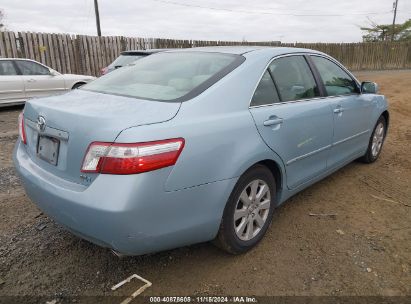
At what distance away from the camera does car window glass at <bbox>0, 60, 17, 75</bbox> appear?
917 centimetres

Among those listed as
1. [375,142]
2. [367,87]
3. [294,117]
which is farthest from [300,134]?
[375,142]

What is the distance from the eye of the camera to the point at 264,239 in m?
3.09

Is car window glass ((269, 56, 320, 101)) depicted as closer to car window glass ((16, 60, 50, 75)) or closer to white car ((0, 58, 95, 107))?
white car ((0, 58, 95, 107))

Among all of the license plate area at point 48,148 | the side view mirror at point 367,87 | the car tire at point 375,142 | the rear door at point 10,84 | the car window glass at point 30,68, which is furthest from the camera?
the car window glass at point 30,68

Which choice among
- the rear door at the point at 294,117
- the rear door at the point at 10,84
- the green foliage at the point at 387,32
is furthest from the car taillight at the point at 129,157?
the green foliage at the point at 387,32

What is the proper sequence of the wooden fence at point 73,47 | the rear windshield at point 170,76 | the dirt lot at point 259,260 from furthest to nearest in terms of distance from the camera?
1. the wooden fence at point 73,47
2. the rear windshield at point 170,76
3. the dirt lot at point 259,260

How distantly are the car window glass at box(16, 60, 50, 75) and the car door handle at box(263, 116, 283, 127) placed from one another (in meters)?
8.70

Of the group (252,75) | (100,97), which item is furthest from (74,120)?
(252,75)

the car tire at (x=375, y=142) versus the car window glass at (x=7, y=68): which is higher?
the car window glass at (x=7, y=68)

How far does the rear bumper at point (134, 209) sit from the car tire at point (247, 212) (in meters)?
0.14

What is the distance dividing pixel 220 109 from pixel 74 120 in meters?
0.95

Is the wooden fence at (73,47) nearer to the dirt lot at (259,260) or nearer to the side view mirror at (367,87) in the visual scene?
the dirt lot at (259,260)

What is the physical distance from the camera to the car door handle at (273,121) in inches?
110

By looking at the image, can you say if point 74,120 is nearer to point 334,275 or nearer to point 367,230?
point 334,275
